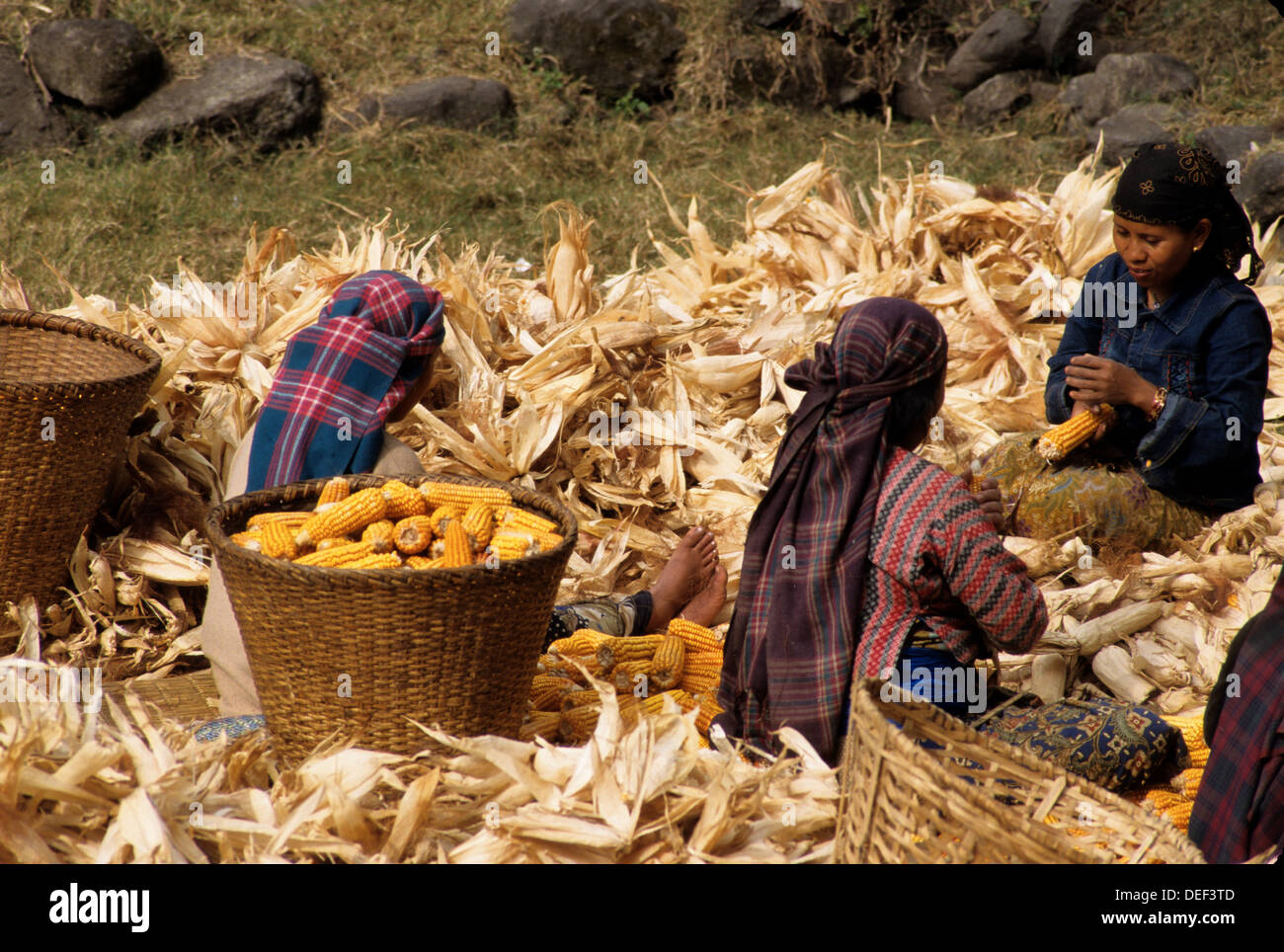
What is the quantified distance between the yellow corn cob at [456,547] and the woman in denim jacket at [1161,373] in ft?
5.98

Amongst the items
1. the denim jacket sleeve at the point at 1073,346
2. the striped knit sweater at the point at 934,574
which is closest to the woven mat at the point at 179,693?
the striped knit sweater at the point at 934,574

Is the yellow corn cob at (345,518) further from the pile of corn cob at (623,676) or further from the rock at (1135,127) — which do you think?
the rock at (1135,127)

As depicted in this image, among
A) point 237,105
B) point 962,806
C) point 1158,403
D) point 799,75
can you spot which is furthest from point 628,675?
point 799,75

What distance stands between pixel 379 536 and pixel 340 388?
1.65 ft

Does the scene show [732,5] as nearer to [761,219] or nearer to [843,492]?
[761,219]

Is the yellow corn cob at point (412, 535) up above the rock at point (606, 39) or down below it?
below

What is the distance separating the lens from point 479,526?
8.66ft

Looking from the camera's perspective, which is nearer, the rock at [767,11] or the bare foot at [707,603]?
the bare foot at [707,603]

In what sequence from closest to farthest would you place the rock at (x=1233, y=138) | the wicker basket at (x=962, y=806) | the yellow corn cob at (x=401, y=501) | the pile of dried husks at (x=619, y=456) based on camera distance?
the wicker basket at (x=962, y=806)
the pile of dried husks at (x=619, y=456)
the yellow corn cob at (x=401, y=501)
the rock at (x=1233, y=138)

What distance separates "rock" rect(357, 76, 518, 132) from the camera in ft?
28.2

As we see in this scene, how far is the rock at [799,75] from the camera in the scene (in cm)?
941

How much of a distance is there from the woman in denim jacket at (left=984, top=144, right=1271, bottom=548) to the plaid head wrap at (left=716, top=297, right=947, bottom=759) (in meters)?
1.29

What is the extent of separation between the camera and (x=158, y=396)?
3.83 meters

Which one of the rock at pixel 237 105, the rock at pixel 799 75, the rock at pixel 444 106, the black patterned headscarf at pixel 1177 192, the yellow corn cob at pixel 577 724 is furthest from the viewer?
the rock at pixel 799 75
